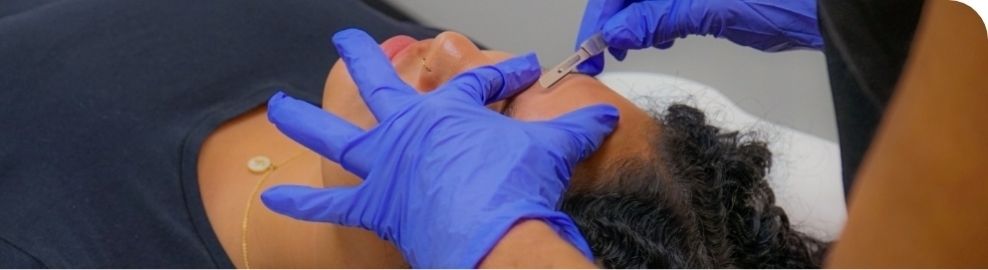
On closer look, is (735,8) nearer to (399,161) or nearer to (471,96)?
(471,96)

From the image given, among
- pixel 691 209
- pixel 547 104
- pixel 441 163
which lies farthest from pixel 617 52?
pixel 441 163

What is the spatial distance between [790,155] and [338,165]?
0.89m

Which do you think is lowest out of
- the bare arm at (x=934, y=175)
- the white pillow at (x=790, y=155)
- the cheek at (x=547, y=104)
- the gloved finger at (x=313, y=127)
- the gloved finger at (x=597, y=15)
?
the white pillow at (x=790, y=155)

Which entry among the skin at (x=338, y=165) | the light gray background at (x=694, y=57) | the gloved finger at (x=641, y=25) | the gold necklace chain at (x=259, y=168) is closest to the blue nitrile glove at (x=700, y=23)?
the gloved finger at (x=641, y=25)

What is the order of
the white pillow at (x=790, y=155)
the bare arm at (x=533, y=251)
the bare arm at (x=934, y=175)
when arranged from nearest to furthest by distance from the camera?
the bare arm at (x=934, y=175) < the bare arm at (x=533, y=251) < the white pillow at (x=790, y=155)

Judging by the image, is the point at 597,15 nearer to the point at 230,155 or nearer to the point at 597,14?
the point at 597,14

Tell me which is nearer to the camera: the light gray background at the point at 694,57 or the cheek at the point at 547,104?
the cheek at the point at 547,104

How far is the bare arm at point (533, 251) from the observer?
588 millimetres

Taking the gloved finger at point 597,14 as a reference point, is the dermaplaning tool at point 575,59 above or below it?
below

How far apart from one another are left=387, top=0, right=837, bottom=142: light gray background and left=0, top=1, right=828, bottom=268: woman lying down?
360 mm

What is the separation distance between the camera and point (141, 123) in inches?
41.8

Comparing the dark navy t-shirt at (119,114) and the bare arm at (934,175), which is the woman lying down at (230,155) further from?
the bare arm at (934,175)

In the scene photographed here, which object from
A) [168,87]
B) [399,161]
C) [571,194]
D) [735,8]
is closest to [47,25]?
[168,87]

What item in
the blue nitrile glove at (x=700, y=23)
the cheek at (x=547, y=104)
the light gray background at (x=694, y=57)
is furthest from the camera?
the light gray background at (x=694, y=57)
